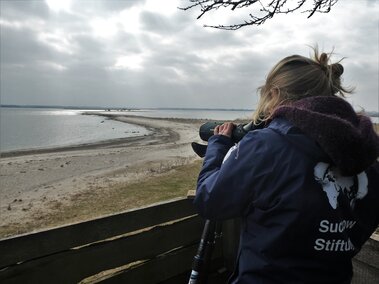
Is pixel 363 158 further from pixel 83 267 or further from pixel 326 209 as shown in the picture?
pixel 83 267

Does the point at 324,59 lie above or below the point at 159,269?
above

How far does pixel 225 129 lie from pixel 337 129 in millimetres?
573

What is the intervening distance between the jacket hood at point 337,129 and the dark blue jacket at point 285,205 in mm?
44

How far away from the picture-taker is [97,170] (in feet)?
63.4

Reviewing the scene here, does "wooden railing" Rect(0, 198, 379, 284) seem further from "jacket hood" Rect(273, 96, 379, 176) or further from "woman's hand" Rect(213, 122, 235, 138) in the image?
"jacket hood" Rect(273, 96, 379, 176)

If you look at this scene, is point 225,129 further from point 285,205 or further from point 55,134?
point 55,134

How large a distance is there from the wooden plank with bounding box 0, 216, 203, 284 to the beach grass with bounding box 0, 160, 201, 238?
16.4ft

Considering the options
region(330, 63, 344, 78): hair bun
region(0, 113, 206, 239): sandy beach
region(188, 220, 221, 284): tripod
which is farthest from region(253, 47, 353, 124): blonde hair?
region(0, 113, 206, 239): sandy beach

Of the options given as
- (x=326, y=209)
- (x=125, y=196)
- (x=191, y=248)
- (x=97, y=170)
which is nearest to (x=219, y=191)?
(x=326, y=209)

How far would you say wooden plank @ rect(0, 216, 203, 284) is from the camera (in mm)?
2414

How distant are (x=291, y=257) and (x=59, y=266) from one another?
63.1 inches

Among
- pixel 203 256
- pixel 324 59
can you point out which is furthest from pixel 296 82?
pixel 203 256

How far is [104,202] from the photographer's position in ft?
35.7

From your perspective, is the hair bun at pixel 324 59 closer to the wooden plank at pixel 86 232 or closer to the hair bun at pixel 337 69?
the hair bun at pixel 337 69
